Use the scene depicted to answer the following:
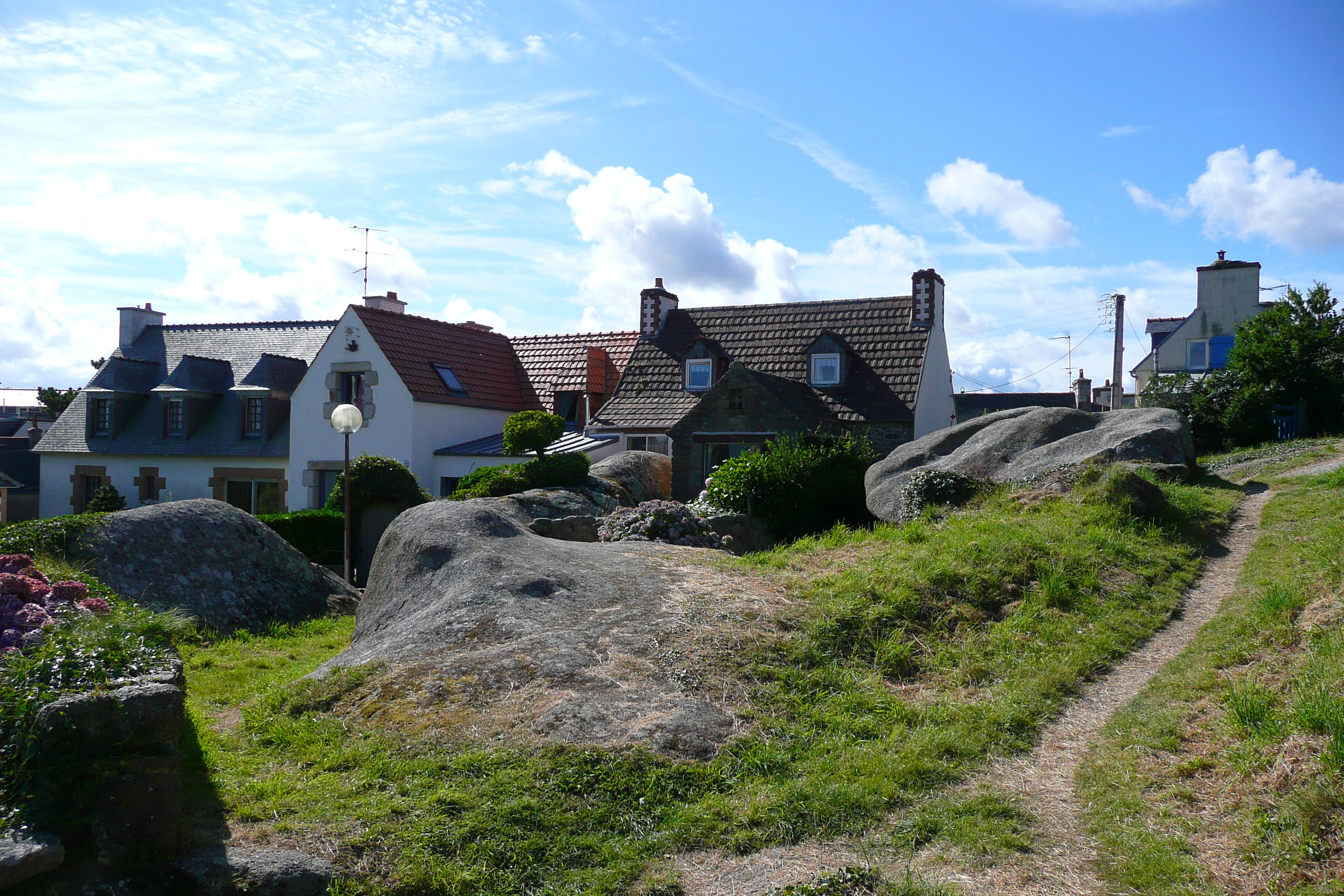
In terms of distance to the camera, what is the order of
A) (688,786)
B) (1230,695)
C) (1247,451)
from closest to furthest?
(688,786)
(1230,695)
(1247,451)

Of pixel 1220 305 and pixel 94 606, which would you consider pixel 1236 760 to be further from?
pixel 1220 305

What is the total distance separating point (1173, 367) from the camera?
3816 centimetres

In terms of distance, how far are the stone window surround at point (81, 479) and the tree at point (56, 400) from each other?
13.4m

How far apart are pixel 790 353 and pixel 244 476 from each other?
17.8 metres

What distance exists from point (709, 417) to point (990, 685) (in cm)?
1667

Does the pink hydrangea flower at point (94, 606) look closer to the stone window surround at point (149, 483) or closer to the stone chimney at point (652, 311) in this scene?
the stone chimney at point (652, 311)

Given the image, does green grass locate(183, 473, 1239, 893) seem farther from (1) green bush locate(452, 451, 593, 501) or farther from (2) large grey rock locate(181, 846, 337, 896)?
(1) green bush locate(452, 451, 593, 501)

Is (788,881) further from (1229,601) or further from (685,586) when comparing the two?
(1229,601)

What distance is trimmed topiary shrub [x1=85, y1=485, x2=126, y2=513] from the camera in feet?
96.7

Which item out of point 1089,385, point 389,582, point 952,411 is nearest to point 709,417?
point 952,411

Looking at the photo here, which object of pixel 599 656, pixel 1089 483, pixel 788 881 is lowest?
pixel 788 881

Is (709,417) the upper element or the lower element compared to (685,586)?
upper

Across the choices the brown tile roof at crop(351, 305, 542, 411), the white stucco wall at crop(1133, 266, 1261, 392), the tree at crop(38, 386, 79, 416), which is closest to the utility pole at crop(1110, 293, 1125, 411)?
the white stucco wall at crop(1133, 266, 1261, 392)

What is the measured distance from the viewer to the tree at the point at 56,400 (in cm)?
4366
